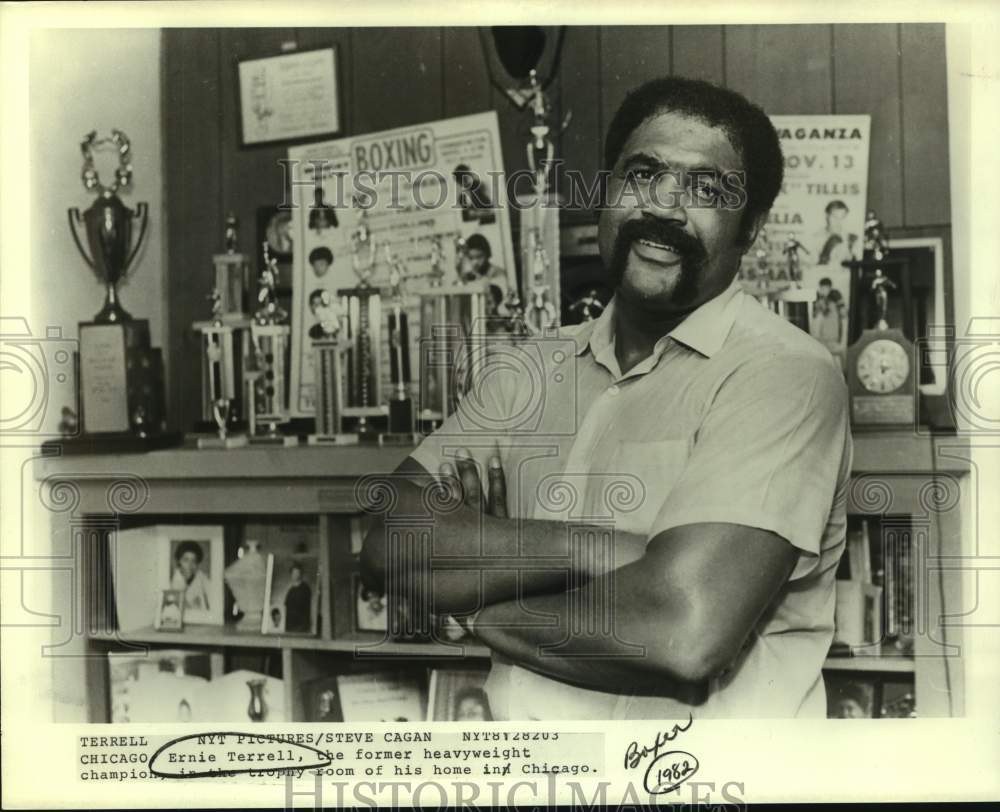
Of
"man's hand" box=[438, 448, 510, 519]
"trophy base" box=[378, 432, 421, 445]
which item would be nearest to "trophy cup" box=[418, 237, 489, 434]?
"trophy base" box=[378, 432, 421, 445]

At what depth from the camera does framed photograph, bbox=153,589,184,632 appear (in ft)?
6.47

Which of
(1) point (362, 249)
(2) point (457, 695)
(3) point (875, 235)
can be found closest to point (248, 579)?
(2) point (457, 695)

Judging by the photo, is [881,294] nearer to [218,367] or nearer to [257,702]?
[218,367]

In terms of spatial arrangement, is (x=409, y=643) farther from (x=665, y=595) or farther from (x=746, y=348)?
(x=746, y=348)

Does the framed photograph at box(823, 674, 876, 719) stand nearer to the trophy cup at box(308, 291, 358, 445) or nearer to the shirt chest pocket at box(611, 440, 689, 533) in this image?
the shirt chest pocket at box(611, 440, 689, 533)

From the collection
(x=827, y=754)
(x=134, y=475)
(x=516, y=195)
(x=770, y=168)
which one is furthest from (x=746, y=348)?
(x=134, y=475)

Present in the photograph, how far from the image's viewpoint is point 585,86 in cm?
189

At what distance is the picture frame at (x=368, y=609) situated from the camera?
194 centimetres

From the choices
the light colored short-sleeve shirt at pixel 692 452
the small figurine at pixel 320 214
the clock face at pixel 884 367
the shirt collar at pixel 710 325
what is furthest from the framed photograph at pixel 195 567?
the clock face at pixel 884 367

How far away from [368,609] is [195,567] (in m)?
0.36

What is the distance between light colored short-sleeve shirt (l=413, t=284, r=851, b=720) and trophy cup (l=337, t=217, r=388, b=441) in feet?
0.64

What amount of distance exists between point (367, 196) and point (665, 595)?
0.95 meters

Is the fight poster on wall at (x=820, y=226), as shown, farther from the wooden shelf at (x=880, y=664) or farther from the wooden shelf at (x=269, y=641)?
the wooden shelf at (x=269, y=641)

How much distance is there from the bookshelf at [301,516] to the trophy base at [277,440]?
26 millimetres
